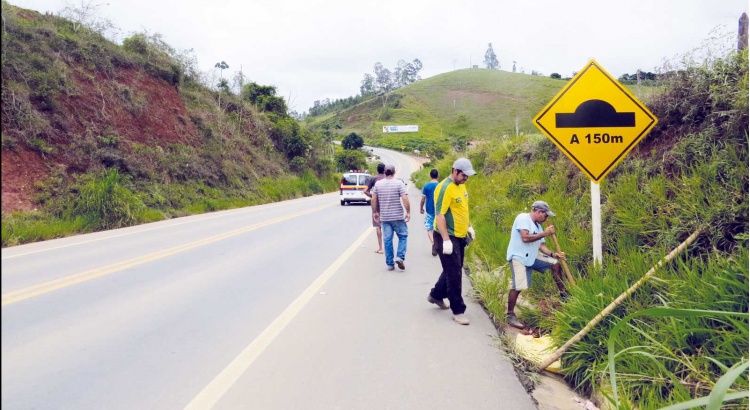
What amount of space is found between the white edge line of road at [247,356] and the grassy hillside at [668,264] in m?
2.31

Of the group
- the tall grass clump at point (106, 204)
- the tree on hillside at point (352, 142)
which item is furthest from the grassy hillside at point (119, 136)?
the tree on hillside at point (352, 142)

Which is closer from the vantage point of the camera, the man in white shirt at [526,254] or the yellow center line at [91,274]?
the man in white shirt at [526,254]

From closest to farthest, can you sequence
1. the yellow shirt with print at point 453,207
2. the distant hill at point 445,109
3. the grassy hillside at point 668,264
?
the grassy hillside at point 668,264 → the yellow shirt with print at point 453,207 → the distant hill at point 445,109

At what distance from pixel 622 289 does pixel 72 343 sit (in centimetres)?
518

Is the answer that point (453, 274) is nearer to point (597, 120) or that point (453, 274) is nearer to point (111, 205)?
point (597, 120)

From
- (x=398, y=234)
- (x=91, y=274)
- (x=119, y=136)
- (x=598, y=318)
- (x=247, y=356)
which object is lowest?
(x=247, y=356)

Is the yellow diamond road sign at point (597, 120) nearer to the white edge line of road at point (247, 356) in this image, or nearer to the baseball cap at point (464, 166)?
the baseball cap at point (464, 166)

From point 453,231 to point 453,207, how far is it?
0.28 meters

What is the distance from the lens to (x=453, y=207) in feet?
20.3

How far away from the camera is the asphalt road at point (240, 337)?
→ 3.97 m

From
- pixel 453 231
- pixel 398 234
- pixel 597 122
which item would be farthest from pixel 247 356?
pixel 398 234

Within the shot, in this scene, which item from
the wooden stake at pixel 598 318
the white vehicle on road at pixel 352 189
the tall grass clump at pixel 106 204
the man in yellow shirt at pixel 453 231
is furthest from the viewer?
the white vehicle on road at pixel 352 189

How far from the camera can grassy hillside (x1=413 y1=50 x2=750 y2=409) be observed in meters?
3.57

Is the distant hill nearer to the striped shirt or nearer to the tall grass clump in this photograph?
the tall grass clump
